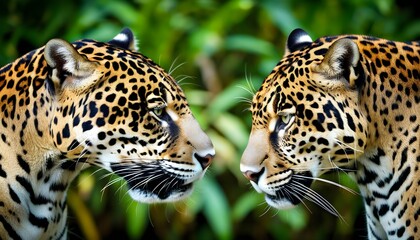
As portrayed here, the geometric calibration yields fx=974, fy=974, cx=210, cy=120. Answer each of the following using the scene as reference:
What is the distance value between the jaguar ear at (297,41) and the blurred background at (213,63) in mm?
4560

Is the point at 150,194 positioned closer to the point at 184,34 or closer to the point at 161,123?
the point at 161,123

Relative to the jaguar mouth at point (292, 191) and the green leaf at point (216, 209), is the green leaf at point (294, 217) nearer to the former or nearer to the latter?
the green leaf at point (216, 209)

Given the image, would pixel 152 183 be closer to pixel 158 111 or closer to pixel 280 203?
pixel 158 111

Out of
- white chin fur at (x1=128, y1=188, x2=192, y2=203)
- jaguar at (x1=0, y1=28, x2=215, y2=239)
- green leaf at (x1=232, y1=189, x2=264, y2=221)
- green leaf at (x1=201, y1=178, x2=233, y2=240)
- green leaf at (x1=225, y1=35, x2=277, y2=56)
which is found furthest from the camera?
green leaf at (x1=232, y1=189, x2=264, y2=221)

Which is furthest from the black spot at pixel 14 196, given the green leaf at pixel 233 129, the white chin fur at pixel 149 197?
the green leaf at pixel 233 129

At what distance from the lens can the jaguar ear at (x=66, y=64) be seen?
7.00 m

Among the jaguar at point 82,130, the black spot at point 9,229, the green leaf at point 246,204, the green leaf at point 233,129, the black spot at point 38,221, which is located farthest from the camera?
the green leaf at point 246,204

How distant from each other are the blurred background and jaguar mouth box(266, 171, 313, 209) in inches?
198

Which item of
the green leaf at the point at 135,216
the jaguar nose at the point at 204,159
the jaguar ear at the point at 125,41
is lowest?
the green leaf at the point at 135,216

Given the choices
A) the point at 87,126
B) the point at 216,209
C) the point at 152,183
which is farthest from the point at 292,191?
the point at 216,209

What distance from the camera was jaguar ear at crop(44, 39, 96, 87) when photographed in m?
7.00

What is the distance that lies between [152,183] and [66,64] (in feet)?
3.75

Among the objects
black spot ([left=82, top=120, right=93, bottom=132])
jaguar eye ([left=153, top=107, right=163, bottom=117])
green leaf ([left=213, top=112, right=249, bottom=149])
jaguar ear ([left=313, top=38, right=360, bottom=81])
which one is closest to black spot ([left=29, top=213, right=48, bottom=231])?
black spot ([left=82, top=120, right=93, bottom=132])

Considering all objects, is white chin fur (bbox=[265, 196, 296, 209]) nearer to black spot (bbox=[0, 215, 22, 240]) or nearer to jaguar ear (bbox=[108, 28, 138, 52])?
jaguar ear (bbox=[108, 28, 138, 52])
